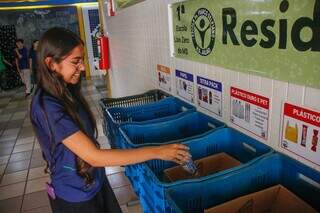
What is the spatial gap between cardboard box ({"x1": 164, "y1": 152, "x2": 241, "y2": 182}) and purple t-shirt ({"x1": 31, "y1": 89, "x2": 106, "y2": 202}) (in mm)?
406

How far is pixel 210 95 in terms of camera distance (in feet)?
6.59

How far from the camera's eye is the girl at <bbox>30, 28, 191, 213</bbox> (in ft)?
4.36

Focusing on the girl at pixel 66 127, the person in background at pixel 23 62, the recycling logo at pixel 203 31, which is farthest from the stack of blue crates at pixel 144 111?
the person in background at pixel 23 62

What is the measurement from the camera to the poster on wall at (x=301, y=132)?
1238 mm

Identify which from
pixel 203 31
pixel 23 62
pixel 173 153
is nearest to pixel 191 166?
pixel 173 153

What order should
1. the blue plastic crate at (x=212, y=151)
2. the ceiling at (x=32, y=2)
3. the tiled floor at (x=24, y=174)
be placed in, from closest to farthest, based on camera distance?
the blue plastic crate at (x=212, y=151) → the tiled floor at (x=24, y=174) → the ceiling at (x=32, y=2)

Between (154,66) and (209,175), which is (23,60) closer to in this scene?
(154,66)

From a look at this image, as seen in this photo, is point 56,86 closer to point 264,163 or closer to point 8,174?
point 264,163

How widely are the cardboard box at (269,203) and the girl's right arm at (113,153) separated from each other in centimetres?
30

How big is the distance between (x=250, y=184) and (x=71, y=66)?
38.1 inches

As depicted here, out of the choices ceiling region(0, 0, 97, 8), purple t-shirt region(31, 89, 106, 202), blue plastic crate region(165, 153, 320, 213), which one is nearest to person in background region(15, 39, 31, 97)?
ceiling region(0, 0, 97, 8)

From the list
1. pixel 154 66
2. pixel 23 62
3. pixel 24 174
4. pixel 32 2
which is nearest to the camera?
pixel 154 66

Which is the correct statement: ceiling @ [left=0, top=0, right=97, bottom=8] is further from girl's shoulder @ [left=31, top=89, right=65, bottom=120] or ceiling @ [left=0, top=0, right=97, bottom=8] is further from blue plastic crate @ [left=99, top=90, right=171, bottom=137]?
girl's shoulder @ [left=31, top=89, right=65, bottom=120]

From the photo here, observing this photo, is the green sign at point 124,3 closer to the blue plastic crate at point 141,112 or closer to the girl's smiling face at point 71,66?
the blue plastic crate at point 141,112
